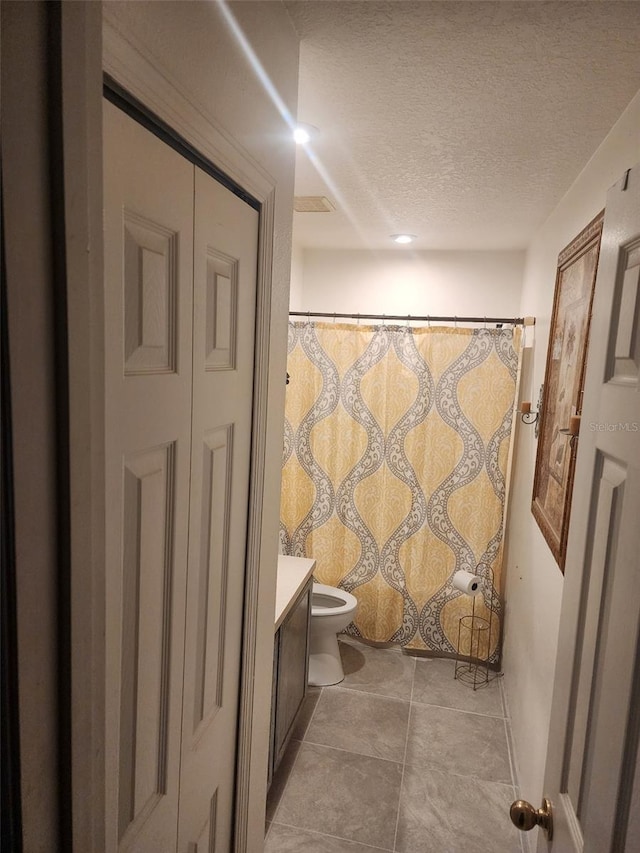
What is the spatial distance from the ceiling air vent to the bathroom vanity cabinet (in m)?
1.61

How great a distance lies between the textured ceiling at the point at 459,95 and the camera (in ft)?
3.87

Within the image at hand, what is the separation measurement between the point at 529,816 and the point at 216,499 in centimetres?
83

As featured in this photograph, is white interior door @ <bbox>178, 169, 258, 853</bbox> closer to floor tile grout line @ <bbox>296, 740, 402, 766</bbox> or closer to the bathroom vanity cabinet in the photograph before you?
the bathroom vanity cabinet

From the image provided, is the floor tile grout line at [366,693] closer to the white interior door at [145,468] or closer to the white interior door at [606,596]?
the white interior door at [606,596]

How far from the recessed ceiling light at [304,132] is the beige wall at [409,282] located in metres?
1.77

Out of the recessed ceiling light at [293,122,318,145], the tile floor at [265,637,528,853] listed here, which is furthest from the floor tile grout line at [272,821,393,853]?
the recessed ceiling light at [293,122,318,145]

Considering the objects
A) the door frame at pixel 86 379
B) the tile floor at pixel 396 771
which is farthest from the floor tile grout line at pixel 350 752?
the door frame at pixel 86 379

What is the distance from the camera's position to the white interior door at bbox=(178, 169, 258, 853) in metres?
1.04

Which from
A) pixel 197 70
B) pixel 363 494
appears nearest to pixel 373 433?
pixel 363 494

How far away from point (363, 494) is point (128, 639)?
254cm

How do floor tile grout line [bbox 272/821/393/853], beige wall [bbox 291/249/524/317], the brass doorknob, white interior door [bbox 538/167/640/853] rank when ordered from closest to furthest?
white interior door [bbox 538/167/640/853] < the brass doorknob < floor tile grout line [bbox 272/821/393/853] < beige wall [bbox 291/249/524/317]

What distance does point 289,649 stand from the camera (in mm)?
2217

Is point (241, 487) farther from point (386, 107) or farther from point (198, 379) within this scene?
point (386, 107)

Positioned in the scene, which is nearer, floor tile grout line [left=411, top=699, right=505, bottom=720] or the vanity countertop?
the vanity countertop
